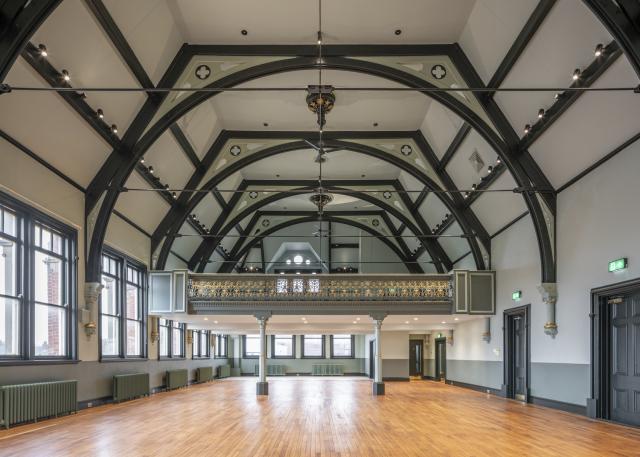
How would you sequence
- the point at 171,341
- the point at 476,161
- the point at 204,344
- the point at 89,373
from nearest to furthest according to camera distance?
the point at 89,373, the point at 476,161, the point at 171,341, the point at 204,344

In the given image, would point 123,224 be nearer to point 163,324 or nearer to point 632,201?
point 163,324

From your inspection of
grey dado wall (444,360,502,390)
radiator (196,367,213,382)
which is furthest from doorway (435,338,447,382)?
radiator (196,367,213,382)

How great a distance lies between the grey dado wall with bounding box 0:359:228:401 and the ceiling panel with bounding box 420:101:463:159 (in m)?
9.82

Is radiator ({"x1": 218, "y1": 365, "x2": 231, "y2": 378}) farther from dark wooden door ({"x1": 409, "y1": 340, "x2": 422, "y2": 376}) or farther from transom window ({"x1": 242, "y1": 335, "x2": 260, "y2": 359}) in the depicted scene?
dark wooden door ({"x1": 409, "y1": 340, "x2": 422, "y2": 376})

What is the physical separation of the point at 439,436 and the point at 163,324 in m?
13.3

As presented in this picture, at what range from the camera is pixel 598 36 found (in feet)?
28.4

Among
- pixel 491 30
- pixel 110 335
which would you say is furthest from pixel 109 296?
pixel 491 30

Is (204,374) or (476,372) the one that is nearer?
(476,372)

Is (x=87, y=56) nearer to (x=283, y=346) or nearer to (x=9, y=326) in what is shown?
(x=9, y=326)

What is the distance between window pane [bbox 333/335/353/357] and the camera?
31984 mm

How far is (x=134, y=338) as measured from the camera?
54.5 ft

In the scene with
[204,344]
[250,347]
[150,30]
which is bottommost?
[250,347]

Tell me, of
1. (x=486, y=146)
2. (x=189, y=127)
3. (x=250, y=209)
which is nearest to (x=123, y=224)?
(x=189, y=127)

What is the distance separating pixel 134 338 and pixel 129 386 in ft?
6.23
